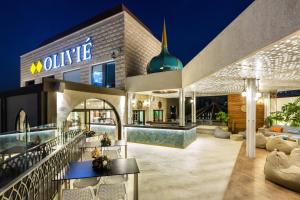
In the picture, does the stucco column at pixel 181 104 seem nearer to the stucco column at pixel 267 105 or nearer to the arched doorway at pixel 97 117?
the arched doorway at pixel 97 117

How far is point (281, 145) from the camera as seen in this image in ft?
27.7

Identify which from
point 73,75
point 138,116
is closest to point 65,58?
point 73,75

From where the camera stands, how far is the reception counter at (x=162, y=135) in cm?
1035

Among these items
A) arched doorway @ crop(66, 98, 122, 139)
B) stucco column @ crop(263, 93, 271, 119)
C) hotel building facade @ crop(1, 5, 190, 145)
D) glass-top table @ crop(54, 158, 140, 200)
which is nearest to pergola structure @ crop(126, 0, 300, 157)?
glass-top table @ crop(54, 158, 140, 200)

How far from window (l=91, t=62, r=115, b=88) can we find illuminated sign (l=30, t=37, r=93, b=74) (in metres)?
1.15

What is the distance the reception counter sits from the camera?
10352 mm

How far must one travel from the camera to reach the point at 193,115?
15.8m

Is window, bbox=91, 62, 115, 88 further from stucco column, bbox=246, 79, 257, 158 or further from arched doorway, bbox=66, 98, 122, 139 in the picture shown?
stucco column, bbox=246, 79, 257, 158

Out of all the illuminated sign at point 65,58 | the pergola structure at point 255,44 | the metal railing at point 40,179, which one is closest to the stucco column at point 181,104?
the pergola structure at point 255,44

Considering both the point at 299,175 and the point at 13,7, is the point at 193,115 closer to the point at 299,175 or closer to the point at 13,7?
the point at 299,175

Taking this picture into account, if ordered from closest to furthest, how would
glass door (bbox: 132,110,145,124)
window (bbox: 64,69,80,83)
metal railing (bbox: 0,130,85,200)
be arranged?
1. metal railing (bbox: 0,130,85,200)
2. glass door (bbox: 132,110,145,124)
3. window (bbox: 64,69,80,83)

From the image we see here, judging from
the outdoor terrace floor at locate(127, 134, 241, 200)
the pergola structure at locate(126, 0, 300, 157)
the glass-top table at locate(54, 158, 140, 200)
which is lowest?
the outdoor terrace floor at locate(127, 134, 241, 200)

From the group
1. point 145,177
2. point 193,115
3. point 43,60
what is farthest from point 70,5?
point 145,177

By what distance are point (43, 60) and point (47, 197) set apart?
729 inches
